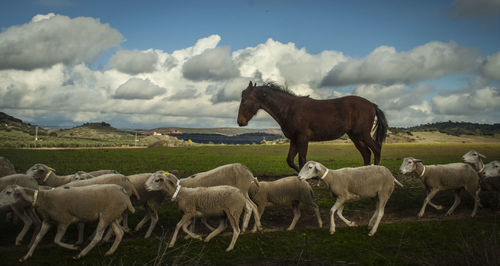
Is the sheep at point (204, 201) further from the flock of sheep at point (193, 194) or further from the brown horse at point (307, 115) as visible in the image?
the brown horse at point (307, 115)

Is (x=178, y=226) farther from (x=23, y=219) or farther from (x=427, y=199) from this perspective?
(x=427, y=199)

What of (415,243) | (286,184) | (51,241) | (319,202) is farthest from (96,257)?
(319,202)

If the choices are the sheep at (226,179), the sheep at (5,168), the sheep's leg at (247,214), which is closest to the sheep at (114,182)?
the sheep at (226,179)

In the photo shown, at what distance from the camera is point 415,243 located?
292 inches

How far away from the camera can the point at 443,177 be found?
34.6 feet

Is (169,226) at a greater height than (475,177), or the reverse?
(475,177)

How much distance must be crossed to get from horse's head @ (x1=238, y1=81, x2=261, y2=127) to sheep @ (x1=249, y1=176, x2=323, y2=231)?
128 inches

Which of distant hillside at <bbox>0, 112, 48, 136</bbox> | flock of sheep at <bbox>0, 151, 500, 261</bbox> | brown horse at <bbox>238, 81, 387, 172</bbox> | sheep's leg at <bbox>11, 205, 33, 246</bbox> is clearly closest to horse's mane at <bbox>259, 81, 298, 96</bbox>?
brown horse at <bbox>238, 81, 387, 172</bbox>

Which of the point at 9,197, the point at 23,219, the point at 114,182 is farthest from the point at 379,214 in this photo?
the point at 23,219

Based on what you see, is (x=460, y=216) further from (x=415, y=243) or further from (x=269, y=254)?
(x=269, y=254)

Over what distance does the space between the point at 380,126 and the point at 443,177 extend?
11.7ft

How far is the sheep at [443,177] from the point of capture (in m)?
10.4

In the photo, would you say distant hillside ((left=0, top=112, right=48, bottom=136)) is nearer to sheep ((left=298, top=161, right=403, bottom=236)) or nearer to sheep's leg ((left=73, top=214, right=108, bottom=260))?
sheep's leg ((left=73, top=214, right=108, bottom=260))

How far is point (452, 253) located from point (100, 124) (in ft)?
452
